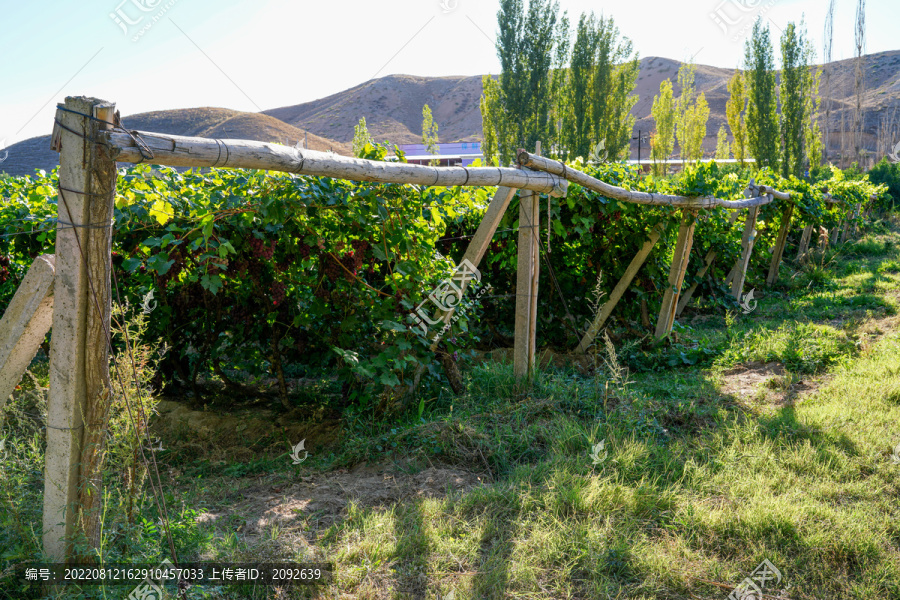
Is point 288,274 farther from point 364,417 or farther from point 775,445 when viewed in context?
point 775,445

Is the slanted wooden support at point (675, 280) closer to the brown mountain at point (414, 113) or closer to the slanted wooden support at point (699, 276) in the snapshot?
the slanted wooden support at point (699, 276)

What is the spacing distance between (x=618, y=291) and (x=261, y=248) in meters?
3.66

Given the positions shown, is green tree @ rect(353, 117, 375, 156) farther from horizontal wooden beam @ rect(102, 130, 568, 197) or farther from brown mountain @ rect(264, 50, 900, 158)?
brown mountain @ rect(264, 50, 900, 158)

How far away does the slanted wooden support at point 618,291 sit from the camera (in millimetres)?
5773

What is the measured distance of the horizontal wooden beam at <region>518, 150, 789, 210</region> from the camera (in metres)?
3.93

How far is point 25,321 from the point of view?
2.12m

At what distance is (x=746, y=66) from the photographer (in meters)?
26.7

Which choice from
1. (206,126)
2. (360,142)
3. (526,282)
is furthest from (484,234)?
(206,126)

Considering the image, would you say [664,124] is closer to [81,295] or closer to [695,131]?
[695,131]

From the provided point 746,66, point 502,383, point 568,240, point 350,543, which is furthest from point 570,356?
point 746,66

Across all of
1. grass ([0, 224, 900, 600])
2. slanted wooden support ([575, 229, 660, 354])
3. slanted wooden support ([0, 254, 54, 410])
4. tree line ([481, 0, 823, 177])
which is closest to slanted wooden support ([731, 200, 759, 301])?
slanted wooden support ([575, 229, 660, 354])

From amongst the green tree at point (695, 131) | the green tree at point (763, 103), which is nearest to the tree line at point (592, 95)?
the green tree at point (763, 103)

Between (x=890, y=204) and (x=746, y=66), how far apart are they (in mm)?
10064

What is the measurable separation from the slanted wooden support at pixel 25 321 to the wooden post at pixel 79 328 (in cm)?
11
